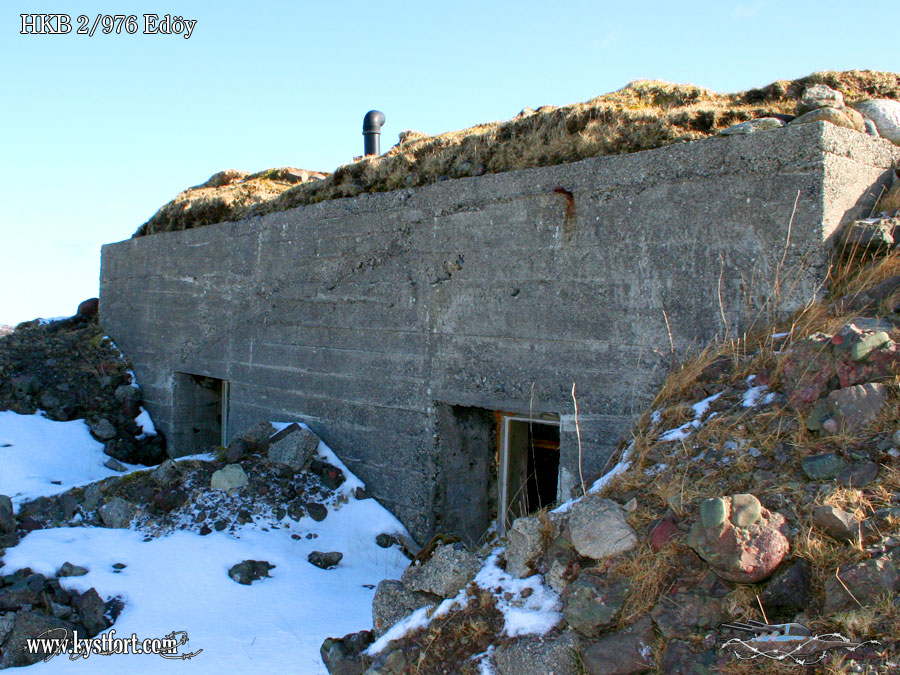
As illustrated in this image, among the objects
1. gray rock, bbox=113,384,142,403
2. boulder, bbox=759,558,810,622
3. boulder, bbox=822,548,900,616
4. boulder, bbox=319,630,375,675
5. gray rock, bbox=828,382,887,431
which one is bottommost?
boulder, bbox=319,630,375,675

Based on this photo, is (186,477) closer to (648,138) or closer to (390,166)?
(390,166)

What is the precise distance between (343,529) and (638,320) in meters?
2.93

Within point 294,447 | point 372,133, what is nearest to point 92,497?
point 294,447

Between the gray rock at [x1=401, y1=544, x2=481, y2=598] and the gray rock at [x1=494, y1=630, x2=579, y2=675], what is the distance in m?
0.57

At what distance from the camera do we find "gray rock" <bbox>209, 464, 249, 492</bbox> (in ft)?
19.6

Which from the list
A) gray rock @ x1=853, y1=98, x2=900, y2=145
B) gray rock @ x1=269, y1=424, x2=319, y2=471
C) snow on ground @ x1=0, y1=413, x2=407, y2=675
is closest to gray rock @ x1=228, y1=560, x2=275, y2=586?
snow on ground @ x1=0, y1=413, x2=407, y2=675

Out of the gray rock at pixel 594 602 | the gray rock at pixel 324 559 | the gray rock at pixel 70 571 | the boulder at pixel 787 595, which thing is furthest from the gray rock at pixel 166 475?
the boulder at pixel 787 595

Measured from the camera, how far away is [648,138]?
182 inches

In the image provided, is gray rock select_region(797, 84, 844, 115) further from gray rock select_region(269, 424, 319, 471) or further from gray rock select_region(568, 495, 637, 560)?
gray rock select_region(269, 424, 319, 471)

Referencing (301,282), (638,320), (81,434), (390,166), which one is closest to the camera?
(638,320)

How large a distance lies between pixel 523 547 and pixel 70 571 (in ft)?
10.1

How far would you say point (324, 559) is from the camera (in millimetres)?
5309

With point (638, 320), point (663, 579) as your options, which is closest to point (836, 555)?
point (663, 579)

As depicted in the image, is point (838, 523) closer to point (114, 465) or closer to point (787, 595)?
point (787, 595)
